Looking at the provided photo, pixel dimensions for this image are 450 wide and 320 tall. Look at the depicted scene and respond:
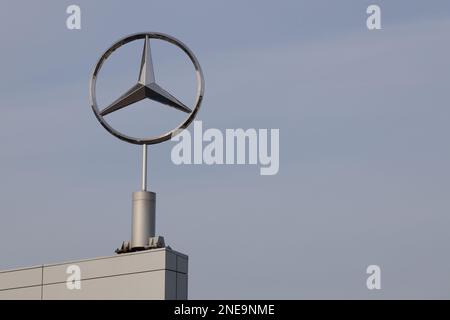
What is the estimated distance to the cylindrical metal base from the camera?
139ft

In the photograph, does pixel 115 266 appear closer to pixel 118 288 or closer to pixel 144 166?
pixel 118 288

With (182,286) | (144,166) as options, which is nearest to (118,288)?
(182,286)

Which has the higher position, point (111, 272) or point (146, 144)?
point (146, 144)

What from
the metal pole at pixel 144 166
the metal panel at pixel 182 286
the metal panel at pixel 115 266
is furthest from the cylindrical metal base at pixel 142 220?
the metal panel at pixel 182 286

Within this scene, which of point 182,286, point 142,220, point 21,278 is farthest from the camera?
point 21,278

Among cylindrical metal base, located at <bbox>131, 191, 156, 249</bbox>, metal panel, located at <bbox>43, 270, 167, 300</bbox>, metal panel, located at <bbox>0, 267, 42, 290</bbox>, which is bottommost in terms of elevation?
metal panel, located at <bbox>43, 270, 167, 300</bbox>

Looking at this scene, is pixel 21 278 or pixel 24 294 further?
pixel 21 278

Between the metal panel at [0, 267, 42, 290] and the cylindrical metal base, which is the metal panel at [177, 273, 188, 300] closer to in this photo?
the cylindrical metal base

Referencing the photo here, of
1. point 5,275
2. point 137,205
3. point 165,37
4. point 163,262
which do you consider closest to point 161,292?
point 163,262

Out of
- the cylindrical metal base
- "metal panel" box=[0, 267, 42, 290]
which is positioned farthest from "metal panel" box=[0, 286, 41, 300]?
the cylindrical metal base

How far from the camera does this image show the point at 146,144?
43.7 m

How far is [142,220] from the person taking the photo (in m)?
42.5
